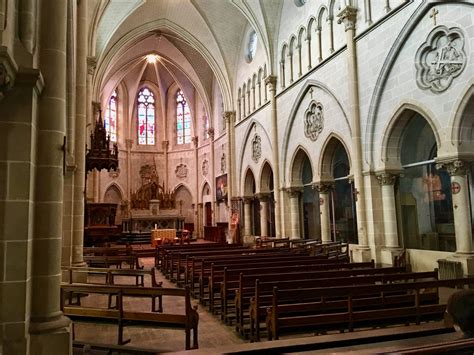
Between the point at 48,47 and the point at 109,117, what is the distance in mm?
28920

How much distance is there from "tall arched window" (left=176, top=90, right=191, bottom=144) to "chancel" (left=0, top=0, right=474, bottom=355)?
2.33 meters

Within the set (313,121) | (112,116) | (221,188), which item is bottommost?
(221,188)

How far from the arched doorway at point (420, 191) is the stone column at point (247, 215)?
491 inches

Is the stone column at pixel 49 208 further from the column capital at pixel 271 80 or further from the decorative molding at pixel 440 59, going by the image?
the column capital at pixel 271 80

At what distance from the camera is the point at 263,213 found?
22.1 m

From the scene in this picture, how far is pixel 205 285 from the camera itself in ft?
32.8

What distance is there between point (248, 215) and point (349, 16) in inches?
546

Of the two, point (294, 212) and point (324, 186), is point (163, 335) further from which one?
point (294, 212)

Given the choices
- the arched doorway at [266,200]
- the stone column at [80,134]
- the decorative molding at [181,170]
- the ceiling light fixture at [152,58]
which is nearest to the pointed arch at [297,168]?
the arched doorway at [266,200]

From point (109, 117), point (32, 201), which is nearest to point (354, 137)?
point (32, 201)

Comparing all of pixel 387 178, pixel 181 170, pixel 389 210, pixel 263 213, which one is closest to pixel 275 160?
pixel 263 213

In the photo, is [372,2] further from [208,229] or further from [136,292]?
[208,229]

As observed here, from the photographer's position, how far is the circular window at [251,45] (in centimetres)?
2317

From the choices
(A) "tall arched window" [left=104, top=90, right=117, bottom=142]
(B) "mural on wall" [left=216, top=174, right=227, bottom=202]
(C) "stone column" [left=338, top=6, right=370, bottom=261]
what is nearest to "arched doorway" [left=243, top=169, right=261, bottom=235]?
(B) "mural on wall" [left=216, top=174, right=227, bottom=202]
